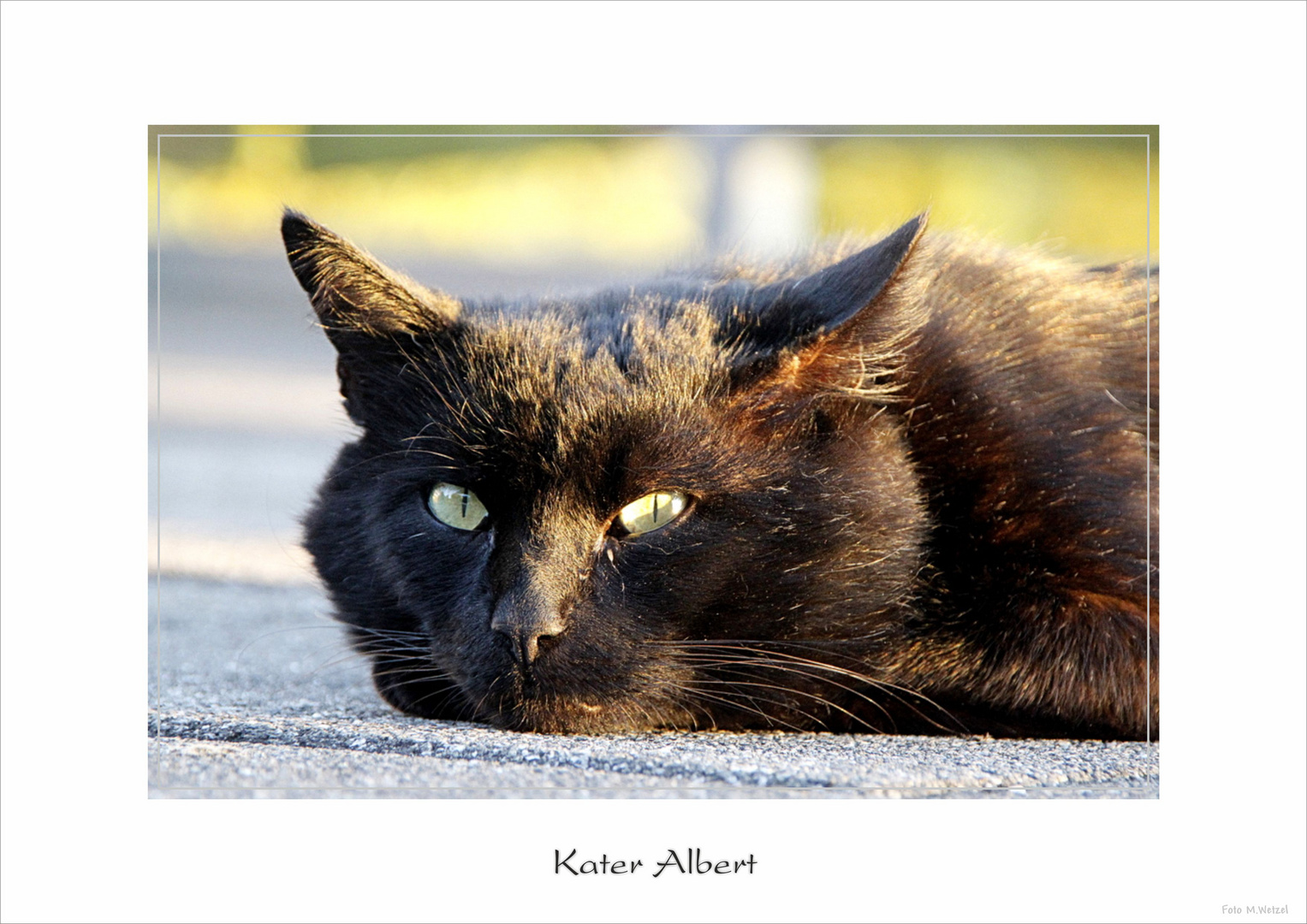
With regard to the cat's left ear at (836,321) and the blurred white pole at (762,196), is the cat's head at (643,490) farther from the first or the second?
the blurred white pole at (762,196)

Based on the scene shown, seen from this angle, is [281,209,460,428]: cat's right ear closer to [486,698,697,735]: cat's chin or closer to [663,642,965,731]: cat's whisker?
[486,698,697,735]: cat's chin

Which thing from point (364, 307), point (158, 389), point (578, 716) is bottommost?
point (578, 716)

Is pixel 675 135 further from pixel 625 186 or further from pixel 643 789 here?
pixel 643 789

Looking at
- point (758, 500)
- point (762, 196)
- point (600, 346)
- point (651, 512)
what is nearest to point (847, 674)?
point (758, 500)

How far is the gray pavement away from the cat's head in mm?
93

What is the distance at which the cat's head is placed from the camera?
5.91ft

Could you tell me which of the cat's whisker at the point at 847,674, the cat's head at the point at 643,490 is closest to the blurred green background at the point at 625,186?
the cat's head at the point at 643,490

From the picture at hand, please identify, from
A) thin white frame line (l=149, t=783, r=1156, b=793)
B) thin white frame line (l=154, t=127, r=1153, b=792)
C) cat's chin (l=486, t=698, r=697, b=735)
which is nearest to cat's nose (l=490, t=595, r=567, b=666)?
cat's chin (l=486, t=698, r=697, b=735)

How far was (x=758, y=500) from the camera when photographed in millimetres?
1889

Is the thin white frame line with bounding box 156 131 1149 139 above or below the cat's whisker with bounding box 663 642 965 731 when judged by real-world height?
above

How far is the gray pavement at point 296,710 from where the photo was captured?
1.84m

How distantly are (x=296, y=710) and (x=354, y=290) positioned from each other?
80 cm

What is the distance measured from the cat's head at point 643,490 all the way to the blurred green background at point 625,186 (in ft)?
0.98
